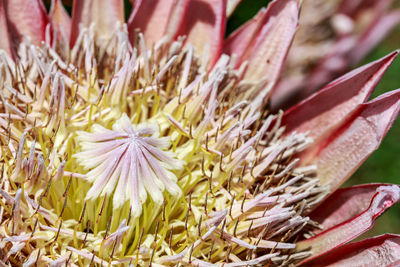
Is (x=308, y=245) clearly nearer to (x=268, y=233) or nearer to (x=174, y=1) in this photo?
(x=268, y=233)

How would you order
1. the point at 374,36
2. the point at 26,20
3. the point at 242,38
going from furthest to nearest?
1. the point at 374,36
2. the point at 242,38
3. the point at 26,20

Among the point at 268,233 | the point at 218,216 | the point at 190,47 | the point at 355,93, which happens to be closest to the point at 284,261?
the point at 268,233

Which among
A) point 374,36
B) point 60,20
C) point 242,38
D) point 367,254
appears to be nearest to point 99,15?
point 60,20

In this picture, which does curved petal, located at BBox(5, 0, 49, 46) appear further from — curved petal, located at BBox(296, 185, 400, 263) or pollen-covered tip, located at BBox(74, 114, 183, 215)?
curved petal, located at BBox(296, 185, 400, 263)

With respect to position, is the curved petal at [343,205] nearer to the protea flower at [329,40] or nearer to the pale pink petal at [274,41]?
the pale pink petal at [274,41]

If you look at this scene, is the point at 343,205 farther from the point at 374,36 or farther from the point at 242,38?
the point at 374,36

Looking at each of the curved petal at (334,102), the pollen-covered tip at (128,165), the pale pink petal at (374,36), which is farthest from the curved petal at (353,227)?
the pale pink petal at (374,36)

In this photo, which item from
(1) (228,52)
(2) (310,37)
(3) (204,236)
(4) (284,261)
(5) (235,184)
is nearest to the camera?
(3) (204,236)

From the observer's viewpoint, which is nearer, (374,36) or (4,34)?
(4,34)
